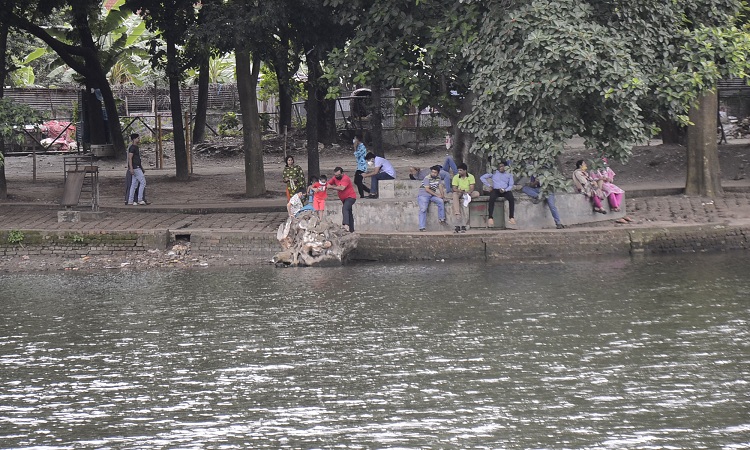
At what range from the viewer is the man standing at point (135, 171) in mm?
22359

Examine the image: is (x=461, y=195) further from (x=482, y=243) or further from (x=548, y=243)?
(x=548, y=243)

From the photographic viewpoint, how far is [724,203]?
70.6 ft

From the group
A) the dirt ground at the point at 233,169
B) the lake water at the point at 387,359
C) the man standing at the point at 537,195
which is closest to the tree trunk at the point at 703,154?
the dirt ground at the point at 233,169

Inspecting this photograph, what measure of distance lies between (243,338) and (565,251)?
754cm

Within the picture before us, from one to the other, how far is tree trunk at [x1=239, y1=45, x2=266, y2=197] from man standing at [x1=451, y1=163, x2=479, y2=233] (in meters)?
5.70

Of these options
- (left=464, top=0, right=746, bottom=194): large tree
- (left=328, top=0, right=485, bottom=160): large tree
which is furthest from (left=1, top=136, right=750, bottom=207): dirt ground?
(left=328, top=0, right=485, bottom=160): large tree

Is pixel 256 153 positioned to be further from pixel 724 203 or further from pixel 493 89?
pixel 724 203

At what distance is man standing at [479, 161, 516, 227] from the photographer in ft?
63.3

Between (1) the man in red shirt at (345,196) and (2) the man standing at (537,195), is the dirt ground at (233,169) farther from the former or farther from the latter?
(1) the man in red shirt at (345,196)

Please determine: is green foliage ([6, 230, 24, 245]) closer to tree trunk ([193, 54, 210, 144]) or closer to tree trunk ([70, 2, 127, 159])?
tree trunk ([70, 2, 127, 159])

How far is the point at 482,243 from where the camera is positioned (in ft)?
61.3

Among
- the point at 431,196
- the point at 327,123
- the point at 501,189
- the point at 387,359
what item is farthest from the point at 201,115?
the point at 387,359

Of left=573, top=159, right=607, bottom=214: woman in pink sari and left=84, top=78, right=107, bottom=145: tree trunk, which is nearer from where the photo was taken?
left=573, top=159, right=607, bottom=214: woman in pink sari

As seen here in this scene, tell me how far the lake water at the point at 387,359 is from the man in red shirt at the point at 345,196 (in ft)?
6.55
